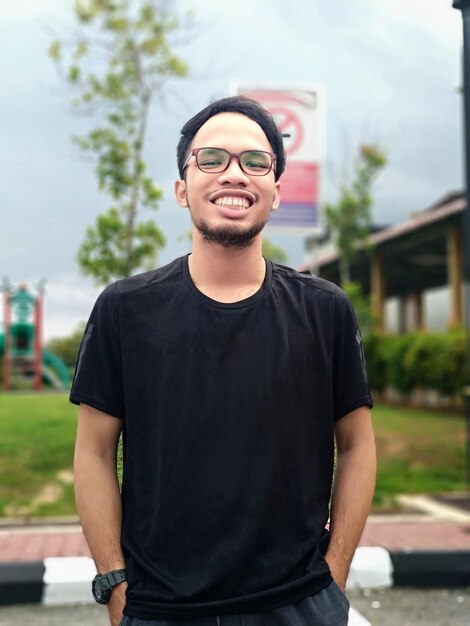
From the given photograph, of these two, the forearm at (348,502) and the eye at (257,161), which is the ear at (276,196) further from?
the forearm at (348,502)

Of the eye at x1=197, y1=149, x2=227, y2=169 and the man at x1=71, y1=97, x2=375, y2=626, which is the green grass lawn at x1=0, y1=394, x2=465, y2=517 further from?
the eye at x1=197, y1=149, x2=227, y2=169

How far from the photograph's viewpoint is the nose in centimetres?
200

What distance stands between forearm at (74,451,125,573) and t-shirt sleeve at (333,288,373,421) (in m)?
0.52

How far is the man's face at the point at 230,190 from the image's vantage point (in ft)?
6.57

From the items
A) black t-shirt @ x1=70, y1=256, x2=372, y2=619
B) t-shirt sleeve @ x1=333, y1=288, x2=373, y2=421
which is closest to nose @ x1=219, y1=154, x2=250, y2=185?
black t-shirt @ x1=70, y1=256, x2=372, y2=619

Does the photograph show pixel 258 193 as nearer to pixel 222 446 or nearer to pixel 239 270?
pixel 239 270

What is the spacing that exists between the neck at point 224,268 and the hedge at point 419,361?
1495 cm

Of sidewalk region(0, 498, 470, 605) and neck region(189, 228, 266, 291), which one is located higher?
neck region(189, 228, 266, 291)

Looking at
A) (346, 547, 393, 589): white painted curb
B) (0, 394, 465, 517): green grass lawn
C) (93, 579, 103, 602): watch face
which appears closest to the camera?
(93, 579, 103, 602): watch face

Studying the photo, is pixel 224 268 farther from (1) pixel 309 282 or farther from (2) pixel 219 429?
(2) pixel 219 429

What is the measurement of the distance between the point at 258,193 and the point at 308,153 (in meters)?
6.58

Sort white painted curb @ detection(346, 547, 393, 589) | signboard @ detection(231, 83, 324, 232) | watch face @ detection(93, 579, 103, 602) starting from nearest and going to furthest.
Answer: watch face @ detection(93, 579, 103, 602)
white painted curb @ detection(346, 547, 393, 589)
signboard @ detection(231, 83, 324, 232)

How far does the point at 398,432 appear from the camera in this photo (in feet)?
48.1

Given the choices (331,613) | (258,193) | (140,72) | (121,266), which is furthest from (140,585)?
(140,72)
